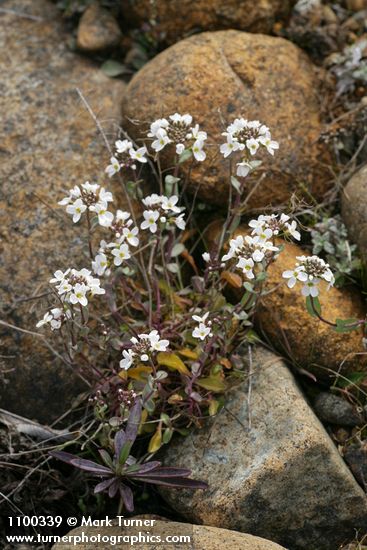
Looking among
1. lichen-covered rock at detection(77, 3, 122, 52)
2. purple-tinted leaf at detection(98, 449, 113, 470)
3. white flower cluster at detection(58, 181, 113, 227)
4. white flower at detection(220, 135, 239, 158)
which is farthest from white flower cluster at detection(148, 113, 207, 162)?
lichen-covered rock at detection(77, 3, 122, 52)

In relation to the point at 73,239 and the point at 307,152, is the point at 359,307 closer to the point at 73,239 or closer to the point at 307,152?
the point at 307,152

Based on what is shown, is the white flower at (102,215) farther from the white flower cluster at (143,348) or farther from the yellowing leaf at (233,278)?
the yellowing leaf at (233,278)

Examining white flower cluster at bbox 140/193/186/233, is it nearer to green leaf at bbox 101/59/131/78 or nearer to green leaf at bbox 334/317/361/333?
green leaf at bbox 334/317/361/333

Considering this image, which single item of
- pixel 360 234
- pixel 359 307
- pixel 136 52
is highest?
pixel 136 52

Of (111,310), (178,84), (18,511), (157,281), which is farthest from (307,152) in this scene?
(18,511)

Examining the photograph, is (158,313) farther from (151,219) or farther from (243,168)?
(243,168)

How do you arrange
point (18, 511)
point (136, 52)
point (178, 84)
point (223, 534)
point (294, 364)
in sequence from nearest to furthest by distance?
point (223, 534), point (18, 511), point (294, 364), point (178, 84), point (136, 52)

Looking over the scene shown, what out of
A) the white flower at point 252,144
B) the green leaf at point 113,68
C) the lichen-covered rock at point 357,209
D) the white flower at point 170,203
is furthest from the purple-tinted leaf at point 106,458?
the green leaf at point 113,68
